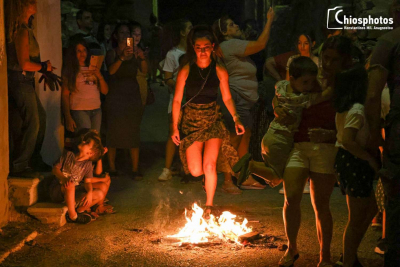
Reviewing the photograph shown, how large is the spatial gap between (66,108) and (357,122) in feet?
16.1

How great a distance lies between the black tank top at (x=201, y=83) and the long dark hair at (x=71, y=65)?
2.05m

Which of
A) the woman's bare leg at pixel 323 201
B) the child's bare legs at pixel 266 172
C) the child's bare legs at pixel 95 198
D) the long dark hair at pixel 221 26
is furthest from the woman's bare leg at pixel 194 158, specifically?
the long dark hair at pixel 221 26

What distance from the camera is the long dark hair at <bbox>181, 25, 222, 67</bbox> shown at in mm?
6262

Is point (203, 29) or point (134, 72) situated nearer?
point (203, 29)

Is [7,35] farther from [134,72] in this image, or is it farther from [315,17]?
[315,17]

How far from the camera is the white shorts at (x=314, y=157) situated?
459 centimetres

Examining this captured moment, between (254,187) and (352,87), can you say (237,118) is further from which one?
(352,87)

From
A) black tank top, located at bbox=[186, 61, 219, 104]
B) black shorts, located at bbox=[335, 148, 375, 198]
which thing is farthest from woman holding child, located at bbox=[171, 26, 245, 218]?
black shorts, located at bbox=[335, 148, 375, 198]

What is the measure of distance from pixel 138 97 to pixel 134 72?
0.41 metres

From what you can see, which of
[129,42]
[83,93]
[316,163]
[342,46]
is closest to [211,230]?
[316,163]

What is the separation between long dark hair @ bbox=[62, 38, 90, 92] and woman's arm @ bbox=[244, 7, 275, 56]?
7.61 ft

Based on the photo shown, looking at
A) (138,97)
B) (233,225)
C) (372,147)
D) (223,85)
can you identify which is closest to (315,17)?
(138,97)

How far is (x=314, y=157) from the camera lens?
15.2 ft

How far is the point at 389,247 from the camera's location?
4.02m
